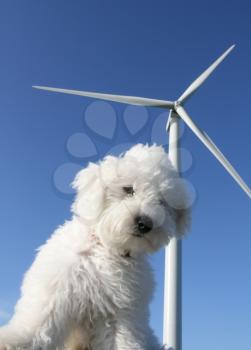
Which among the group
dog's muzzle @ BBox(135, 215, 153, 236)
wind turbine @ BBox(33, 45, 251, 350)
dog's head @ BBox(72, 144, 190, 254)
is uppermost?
wind turbine @ BBox(33, 45, 251, 350)

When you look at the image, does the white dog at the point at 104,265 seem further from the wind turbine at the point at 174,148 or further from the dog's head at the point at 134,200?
the wind turbine at the point at 174,148

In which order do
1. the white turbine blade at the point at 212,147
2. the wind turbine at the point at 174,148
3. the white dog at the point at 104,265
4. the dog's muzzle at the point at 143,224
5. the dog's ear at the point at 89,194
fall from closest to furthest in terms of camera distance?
1. the white dog at the point at 104,265
2. the dog's muzzle at the point at 143,224
3. the dog's ear at the point at 89,194
4. the wind turbine at the point at 174,148
5. the white turbine blade at the point at 212,147

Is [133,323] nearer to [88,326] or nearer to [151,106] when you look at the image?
[88,326]

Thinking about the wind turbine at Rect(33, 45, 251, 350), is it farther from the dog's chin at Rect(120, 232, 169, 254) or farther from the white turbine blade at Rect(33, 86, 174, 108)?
the dog's chin at Rect(120, 232, 169, 254)

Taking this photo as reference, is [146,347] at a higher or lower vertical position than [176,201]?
lower

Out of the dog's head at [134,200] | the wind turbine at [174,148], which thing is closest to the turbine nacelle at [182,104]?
the wind turbine at [174,148]

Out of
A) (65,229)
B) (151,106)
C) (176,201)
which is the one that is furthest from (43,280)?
(151,106)

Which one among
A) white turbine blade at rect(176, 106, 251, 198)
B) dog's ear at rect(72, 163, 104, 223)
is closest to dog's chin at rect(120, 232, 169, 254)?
dog's ear at rect(72, 163, 104, 223)
